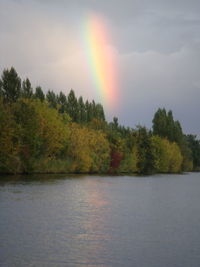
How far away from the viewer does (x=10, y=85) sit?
97.7 meters

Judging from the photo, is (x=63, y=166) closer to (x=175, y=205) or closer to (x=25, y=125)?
(x=25, y=125)

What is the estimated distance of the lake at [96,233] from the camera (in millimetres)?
19859

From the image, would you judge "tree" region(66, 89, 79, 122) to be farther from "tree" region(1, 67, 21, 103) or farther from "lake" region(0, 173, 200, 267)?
"lake" region(0, 173, 200, 267)

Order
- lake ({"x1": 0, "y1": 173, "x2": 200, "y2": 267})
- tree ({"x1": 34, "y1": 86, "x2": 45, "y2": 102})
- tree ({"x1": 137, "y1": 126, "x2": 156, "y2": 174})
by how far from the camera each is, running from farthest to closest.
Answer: tree ({"x1": 137, "y1": 126, "x2": 156, "y2": 174}), tree ({"x1": 34, "y1": 86, "x2": 45, "y2": 102}), lake ({"x1": 0, "y1": 173, "x2": 200, "y2": 267})

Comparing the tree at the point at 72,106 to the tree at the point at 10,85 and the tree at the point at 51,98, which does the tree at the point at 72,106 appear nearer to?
the tree at the point at 51,98

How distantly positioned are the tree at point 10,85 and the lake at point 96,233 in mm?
58180

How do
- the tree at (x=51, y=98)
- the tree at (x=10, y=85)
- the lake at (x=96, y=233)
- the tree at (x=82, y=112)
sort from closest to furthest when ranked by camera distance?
the lake at (x=96, y=233)
the tree at (x=10, y=85)
the tree at (x=51, y=98)
the tree at (x=82, y=112)

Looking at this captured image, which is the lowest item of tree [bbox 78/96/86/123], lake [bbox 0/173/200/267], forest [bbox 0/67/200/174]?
lake [bbox 0/173/200/267]

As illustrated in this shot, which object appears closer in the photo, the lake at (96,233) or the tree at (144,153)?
the lake at (96,233)

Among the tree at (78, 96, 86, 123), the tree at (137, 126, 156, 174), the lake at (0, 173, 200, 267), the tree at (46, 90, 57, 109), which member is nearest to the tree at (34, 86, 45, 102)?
the tree at (46, 90, 57, 109)

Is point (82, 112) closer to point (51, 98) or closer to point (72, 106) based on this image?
point (72, 106)

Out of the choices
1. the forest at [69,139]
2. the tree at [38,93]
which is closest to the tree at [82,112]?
the forest at [69,139]

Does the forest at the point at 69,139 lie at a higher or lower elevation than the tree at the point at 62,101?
lower

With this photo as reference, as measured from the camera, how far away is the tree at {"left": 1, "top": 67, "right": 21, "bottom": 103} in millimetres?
97688
